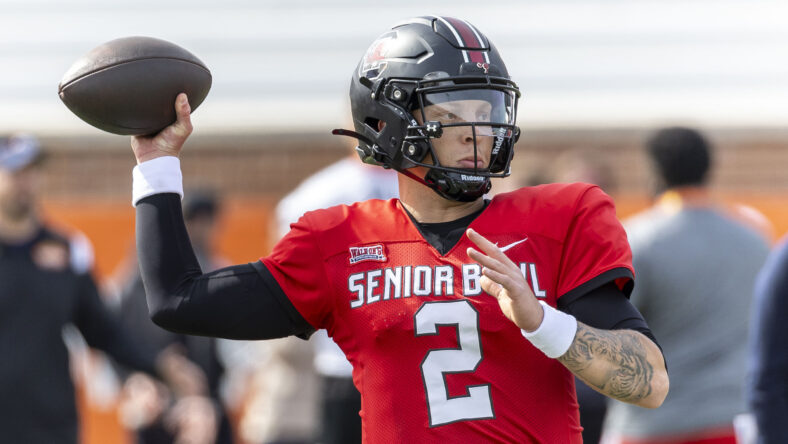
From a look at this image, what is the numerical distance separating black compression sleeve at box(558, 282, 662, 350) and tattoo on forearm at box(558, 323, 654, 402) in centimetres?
5

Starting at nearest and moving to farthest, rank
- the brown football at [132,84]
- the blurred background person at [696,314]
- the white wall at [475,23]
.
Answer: the brown football at [132,84] < the blurred background person at [696,314] < the white wall at [475,23]

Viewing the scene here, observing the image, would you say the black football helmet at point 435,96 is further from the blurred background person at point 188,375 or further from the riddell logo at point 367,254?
the blurred background person at point 188,375

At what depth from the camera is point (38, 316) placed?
5.89m

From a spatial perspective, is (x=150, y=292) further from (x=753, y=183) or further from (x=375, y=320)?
(x=753, y=183)

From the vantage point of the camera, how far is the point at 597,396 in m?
5.10

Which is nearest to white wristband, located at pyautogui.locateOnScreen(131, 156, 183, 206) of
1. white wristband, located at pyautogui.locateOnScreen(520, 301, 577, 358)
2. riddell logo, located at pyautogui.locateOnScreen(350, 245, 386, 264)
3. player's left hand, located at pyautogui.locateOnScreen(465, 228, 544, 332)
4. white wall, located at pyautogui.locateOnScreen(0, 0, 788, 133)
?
riddell logo, located at pyautogui.locateOnScreen(350, 245, 386, 264)

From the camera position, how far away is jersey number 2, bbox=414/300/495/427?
2.76 metres

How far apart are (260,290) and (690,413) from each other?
8.51ft

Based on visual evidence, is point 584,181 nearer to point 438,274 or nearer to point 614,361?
point 438,274

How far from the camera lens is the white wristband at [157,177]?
2.97m

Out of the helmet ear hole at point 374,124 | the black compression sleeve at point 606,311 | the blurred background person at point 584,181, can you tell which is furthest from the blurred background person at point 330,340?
the black compression sleeve at point 606,311

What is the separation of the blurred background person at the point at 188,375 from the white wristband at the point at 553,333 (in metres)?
4.20

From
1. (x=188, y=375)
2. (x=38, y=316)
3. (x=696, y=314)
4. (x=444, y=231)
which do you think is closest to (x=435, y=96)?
(x=444, y=231)

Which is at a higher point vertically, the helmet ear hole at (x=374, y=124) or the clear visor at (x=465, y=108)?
the clear visor at (x=465, y=108)
